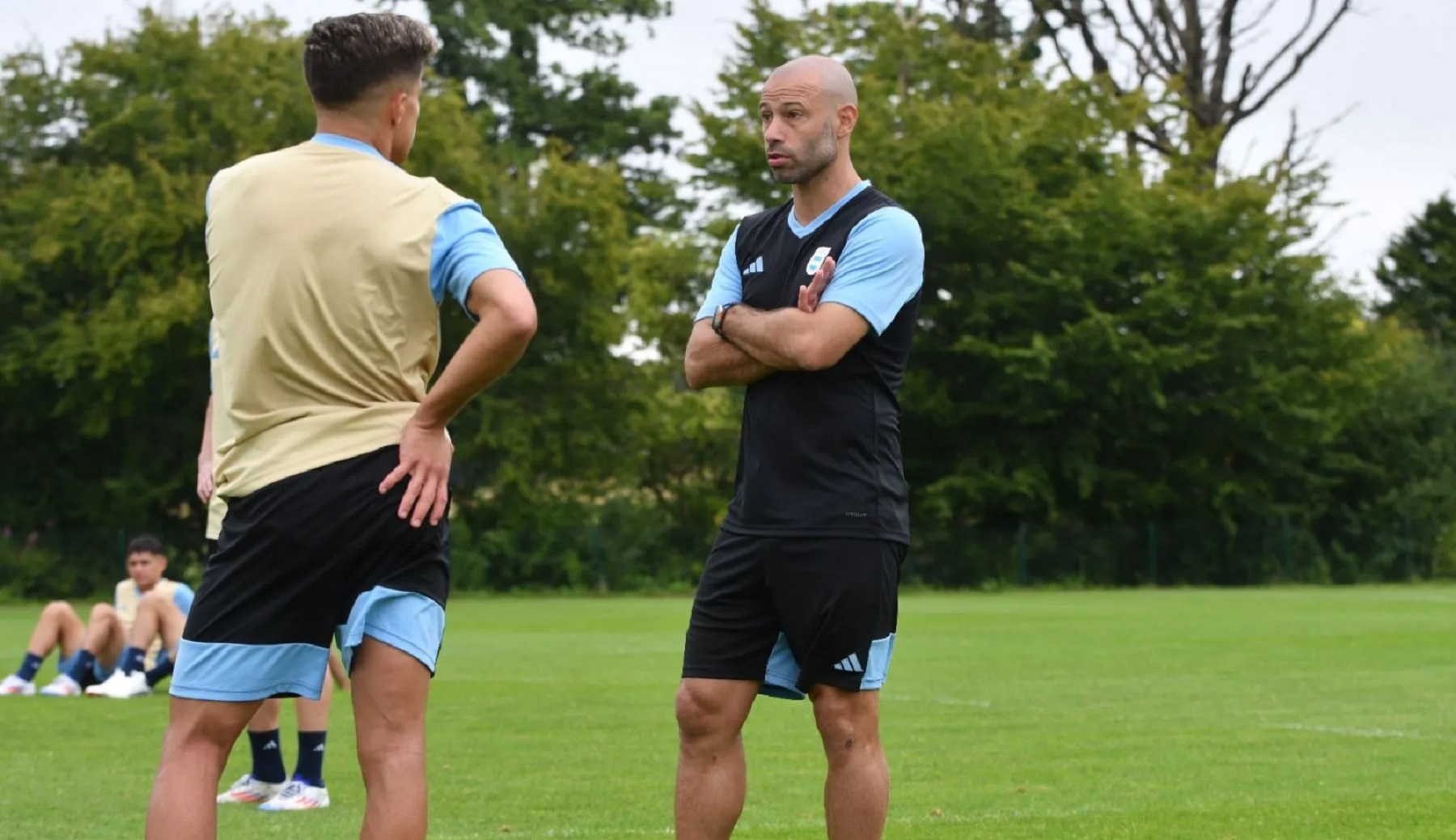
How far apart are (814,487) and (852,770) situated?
0.77 meters

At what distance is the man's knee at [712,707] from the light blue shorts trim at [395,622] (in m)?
1.19

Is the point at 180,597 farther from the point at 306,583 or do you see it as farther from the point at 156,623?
the point at 306,583

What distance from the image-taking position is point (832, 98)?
5.72 meters

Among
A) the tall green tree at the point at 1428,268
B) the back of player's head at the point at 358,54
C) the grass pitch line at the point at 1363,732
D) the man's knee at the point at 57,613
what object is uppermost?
the tall green tree at the point at 1428,268

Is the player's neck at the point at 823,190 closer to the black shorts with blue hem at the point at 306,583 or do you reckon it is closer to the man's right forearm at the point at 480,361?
the man's right forearm at the point at 480,361

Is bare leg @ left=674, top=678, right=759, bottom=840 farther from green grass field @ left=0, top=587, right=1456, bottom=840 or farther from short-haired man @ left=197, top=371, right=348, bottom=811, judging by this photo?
short-haired man @ left=197, top=371, right=348, bottom=811

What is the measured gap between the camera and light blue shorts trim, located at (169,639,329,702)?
4582 mm

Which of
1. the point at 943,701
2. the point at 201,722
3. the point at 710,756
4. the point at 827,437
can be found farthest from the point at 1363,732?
the point at 201,722

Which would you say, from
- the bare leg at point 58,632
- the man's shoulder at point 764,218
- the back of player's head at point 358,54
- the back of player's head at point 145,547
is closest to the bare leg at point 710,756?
the man's shoulder at point 764,218

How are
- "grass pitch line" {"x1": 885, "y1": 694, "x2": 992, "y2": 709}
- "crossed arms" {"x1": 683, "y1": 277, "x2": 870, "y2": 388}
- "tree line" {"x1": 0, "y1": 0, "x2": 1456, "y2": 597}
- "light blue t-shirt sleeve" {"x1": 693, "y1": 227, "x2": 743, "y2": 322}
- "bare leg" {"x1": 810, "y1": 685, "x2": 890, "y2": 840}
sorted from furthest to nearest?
"tree line" {"x1": 0, "y1": 0, "x2": 1456, "y2": 597}, "grass pitch line" {"x1": 885, "y1": 694, "x2": 992, "y2": 709}, "light blue t-shirt sleeve" {"x1": 693, "y1": 227, "x2": 743, "y2": 322}, "bare leg" {"x1": 810, "y1": 685, "x2": 890, "y2": 840}, "crossed arms" {"x1": 683, "y1": 277, "x2": 870, "y2": 388}

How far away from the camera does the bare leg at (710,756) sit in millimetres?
5648

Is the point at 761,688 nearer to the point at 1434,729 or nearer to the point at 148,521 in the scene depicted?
the point at 1434,729

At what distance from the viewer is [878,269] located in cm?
559

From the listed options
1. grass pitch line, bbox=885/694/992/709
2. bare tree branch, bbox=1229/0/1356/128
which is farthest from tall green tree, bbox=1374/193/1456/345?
grass pitch line, bbox=885/694/992/709
